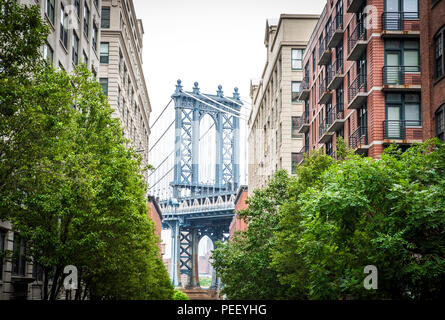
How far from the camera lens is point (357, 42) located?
42.4m

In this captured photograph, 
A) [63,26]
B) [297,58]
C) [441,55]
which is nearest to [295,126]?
Result: [297,58]

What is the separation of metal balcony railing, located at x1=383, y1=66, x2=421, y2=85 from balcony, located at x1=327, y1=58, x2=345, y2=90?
22.5 ft

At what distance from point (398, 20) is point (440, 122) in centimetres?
1014

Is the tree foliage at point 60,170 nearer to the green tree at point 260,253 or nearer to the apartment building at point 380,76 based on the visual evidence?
the green tree at point 260,253

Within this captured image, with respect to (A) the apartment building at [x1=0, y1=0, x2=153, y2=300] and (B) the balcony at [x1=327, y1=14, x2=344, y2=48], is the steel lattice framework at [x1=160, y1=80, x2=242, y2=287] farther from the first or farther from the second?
(B) the balcony at [x1=327, y1=14, x2=344, y2=48]

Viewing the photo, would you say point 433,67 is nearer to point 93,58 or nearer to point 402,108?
point 402,108

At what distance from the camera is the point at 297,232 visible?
36938 millimetres

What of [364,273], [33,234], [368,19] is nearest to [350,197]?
[364,273]

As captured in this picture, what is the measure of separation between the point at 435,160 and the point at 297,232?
12592mm

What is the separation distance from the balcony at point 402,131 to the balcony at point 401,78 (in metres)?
2.01

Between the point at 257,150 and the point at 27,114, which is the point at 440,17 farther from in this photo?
the point at 257,150

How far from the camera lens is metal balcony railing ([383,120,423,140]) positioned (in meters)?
40.2

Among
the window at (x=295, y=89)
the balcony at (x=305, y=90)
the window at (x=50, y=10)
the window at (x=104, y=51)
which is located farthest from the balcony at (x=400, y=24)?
the window at (x=104, y=51)

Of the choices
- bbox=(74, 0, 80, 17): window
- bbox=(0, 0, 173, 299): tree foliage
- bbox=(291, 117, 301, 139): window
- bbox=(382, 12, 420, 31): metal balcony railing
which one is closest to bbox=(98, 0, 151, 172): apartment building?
bbox=(74, 0, 80, 17): window
